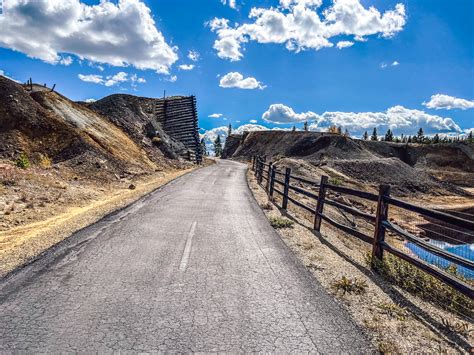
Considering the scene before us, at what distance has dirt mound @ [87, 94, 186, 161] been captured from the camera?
1336 inches

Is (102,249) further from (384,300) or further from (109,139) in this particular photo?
(109,139)

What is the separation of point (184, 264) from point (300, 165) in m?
31.3

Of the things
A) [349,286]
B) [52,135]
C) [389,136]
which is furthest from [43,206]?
[389,136]

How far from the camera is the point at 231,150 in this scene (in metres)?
97.0

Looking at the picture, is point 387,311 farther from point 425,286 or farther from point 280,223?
point 280,223

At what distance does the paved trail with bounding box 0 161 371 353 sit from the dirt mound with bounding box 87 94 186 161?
25.8m

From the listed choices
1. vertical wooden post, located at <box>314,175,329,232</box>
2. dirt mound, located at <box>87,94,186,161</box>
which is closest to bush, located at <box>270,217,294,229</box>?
vertical wooden post, located at <box>314,175,329,232</box>

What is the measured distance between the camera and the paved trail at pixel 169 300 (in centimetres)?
379

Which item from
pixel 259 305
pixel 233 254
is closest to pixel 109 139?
pixel 233 254

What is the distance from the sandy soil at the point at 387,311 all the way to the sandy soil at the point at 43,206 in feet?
19.0

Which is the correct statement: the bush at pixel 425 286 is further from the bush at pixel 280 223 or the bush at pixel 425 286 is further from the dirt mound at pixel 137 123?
the dirt mound at pixel 137 123

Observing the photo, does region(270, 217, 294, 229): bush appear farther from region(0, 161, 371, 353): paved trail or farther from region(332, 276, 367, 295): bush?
region(332, 276, 367, 295): bush

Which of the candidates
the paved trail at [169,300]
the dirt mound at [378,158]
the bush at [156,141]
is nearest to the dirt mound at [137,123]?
the bush at [156,141]

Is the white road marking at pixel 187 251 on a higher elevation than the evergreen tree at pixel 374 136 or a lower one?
lower
